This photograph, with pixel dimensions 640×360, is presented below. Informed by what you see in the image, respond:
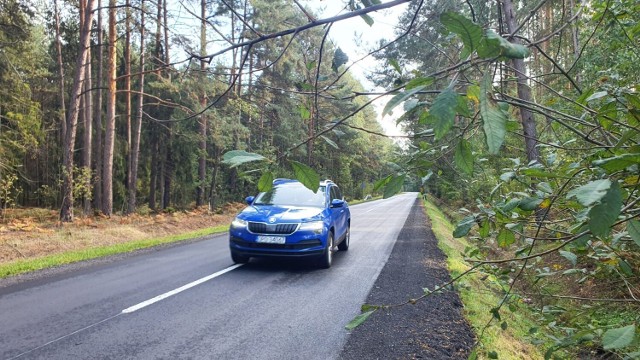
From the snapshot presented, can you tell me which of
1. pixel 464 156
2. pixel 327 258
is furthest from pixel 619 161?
pixel 327 258

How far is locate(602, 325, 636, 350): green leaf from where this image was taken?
1.01 metres

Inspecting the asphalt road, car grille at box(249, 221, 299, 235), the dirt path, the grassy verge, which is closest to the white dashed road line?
the asphalt road

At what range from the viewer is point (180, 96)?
20.8 meters

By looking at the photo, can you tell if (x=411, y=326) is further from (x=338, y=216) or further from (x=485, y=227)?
(x=338, y=216)

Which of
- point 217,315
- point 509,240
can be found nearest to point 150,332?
point 217,315

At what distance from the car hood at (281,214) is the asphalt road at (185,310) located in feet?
3.21

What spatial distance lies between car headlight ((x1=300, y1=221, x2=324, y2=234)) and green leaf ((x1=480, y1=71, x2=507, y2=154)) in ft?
22.3

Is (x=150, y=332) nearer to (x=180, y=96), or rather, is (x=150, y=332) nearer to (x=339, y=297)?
(x=339, y=297)

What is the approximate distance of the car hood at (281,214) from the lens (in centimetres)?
754

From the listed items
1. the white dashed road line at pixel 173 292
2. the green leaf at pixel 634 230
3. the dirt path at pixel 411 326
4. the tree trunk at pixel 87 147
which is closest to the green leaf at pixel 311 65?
the green leaf at pixel 634 230

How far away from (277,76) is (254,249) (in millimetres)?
17699

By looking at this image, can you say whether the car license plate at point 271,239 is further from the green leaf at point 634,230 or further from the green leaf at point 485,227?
the green leaf at point 634,230

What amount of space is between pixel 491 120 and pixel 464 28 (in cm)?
20

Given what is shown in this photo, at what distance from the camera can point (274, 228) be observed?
24.3 ft
